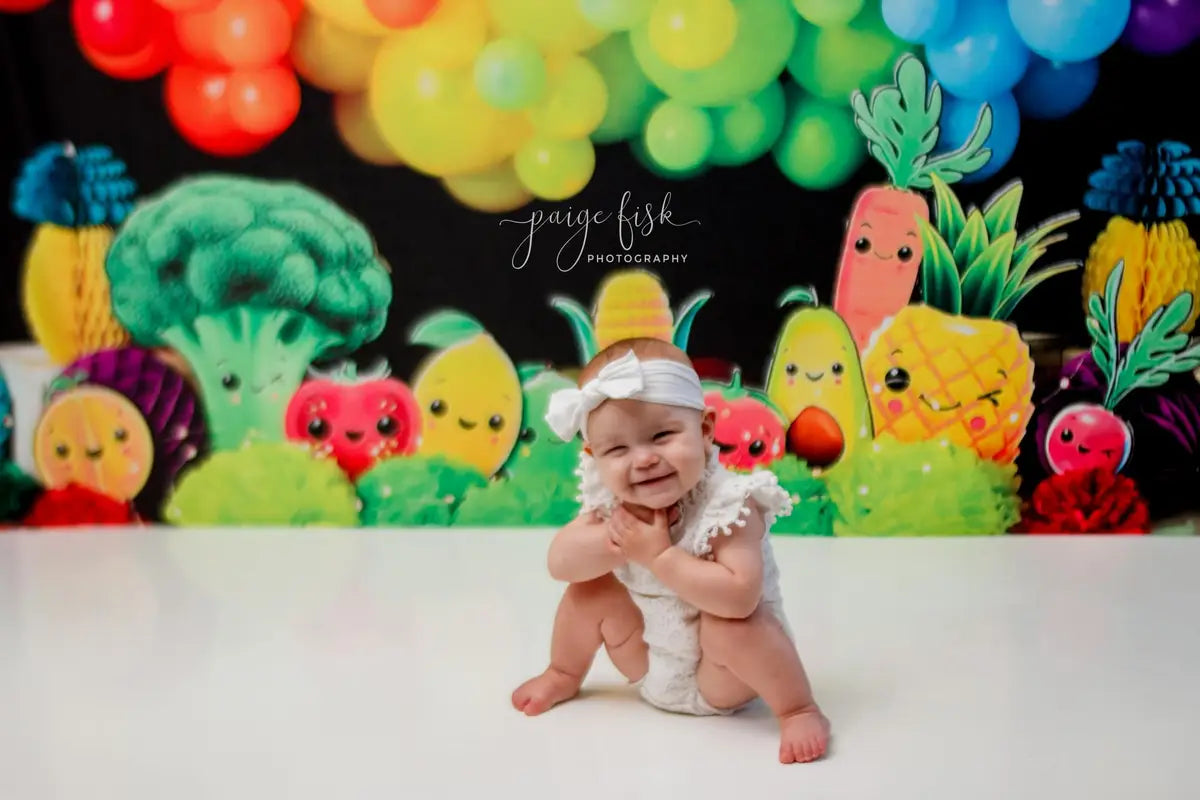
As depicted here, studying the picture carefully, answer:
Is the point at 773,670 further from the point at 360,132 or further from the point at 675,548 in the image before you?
the point at 360,132

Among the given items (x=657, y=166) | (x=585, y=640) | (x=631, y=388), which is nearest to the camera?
(x=631, y=388)

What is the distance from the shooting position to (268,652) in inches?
87.8

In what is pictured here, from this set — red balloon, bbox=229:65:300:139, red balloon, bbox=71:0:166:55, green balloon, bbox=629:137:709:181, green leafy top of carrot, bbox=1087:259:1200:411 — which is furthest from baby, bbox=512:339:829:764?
red balloon, bbox=71:0:166:55

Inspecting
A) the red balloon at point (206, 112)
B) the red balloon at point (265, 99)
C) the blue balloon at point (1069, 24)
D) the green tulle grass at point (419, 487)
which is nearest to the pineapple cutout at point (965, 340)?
the blue balloon at point (1069, 24)

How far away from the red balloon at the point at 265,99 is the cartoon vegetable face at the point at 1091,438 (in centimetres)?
219

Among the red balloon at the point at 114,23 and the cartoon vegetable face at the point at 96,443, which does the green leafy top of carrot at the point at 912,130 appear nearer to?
the red balloon at the point at 114,23

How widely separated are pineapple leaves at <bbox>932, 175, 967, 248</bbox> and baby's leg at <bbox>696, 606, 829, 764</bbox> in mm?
1586

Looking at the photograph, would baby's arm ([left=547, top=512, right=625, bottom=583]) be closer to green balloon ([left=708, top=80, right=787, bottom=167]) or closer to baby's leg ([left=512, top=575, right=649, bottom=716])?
baby's leg ([left=512, top=575, right=649, bottom=716])

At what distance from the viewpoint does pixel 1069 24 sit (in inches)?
113

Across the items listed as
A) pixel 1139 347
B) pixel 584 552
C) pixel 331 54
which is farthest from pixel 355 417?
pixel 1139 347

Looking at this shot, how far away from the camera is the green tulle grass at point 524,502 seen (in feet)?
10.6

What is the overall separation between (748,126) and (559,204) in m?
0.53

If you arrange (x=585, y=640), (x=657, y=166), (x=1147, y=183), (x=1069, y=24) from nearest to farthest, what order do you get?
(x=585, y=640), (x=1069, y=24), (x=1147, y=183), (x=657, y=166)

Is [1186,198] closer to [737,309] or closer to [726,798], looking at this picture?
[737,309]
